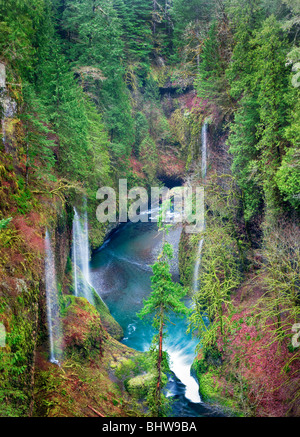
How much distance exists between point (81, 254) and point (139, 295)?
5.62 meters

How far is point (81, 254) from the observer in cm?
2569

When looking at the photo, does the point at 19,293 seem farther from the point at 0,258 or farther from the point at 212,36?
the point at 212,36

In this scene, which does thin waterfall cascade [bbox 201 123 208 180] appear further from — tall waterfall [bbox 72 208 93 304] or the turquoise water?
tall waterfall [bbox 72 208 93 304]

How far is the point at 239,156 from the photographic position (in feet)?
58.3

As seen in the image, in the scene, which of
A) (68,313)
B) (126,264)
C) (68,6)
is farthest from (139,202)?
(68,313)

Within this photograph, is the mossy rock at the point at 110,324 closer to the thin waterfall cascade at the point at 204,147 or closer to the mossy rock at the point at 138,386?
the mossy rock at the point at 138,386

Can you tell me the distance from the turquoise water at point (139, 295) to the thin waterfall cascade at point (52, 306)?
468 cm

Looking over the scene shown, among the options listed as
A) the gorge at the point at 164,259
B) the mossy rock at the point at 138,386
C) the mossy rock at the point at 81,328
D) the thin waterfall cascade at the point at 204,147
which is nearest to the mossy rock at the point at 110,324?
the gorge at the point at 164,259

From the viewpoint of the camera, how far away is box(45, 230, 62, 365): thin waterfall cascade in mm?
13950

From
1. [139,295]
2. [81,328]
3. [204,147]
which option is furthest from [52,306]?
[204,147]

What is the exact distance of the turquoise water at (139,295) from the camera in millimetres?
16219

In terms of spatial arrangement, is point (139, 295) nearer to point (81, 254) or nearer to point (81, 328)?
point (81, 254)

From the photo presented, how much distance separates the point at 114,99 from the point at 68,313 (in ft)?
75.8

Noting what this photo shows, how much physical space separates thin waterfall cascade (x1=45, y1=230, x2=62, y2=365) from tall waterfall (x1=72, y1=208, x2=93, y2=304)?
199 inches
